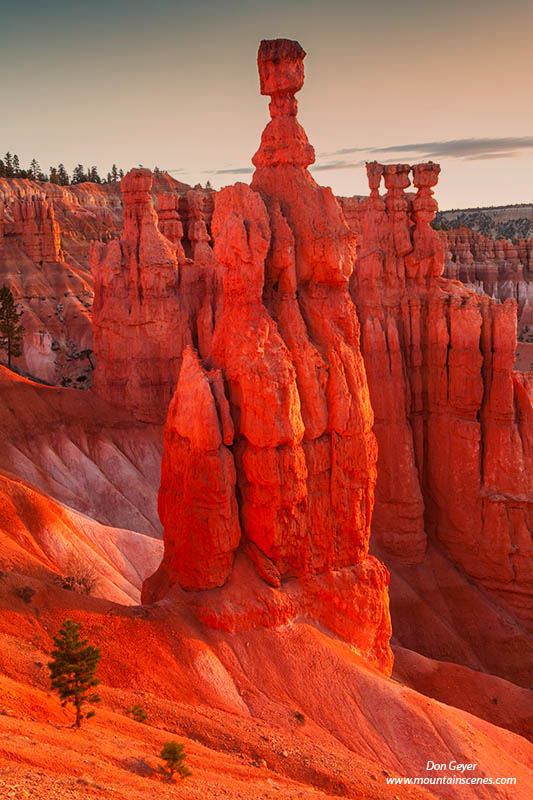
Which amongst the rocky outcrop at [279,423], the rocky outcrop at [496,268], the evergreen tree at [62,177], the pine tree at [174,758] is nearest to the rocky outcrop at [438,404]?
the rocky outcrop at [279,423]

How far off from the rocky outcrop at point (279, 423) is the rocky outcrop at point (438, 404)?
13787 millimetres

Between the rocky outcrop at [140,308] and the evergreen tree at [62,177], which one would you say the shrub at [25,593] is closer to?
the rocky outcrop at [140,308]

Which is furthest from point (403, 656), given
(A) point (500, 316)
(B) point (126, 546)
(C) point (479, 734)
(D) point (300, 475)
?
(A) point (500, 316)

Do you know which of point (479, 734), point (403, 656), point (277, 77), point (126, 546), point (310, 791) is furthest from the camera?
point (126, 546)

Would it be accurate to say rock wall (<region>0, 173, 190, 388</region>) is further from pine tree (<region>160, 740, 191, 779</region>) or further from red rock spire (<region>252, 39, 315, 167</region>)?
pine tree (<region>160, 740, 191, 779</region>)

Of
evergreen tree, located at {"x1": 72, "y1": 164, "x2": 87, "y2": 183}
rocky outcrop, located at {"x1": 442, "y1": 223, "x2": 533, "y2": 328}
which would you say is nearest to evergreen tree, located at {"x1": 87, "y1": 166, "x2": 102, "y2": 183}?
evergreen tree, located at {"x1": 72, "y1": 164, "x2": 87, "y2": 183}

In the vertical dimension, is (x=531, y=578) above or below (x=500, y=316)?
below

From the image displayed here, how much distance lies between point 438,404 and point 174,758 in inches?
1007

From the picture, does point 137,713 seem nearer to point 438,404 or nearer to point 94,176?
point 438,404

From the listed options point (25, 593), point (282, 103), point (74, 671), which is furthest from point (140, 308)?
point (74, 671)

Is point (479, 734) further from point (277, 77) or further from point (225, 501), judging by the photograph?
point (277, 77)

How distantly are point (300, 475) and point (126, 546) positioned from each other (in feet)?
49.9

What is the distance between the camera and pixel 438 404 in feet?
113

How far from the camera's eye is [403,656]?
2391 centimetres
